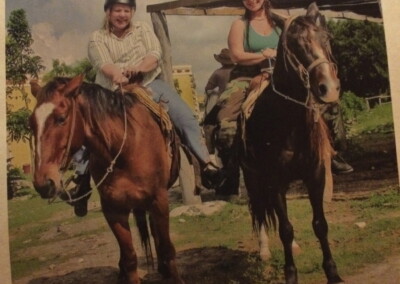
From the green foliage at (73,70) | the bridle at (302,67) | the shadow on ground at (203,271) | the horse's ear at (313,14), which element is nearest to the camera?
the bridle at (302,67)

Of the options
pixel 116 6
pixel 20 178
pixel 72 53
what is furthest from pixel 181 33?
pixel 20 178

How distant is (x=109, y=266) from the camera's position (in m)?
2.66

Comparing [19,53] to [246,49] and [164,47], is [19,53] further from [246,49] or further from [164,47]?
[246,49]

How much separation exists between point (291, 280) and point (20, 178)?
147 cm

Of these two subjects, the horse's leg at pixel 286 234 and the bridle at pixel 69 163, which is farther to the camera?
the horse's leg at pixel 286 234

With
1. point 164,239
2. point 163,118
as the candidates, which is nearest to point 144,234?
point 164,239

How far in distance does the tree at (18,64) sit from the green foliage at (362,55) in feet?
5.39

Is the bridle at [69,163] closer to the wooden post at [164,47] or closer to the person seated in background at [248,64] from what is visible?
the wooden post at [164,47]

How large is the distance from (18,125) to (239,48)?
48.8 inches

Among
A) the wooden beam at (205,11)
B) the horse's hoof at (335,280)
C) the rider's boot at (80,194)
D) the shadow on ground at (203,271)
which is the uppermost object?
the wooden beam at (205,11)

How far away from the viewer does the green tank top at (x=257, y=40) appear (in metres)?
2.76

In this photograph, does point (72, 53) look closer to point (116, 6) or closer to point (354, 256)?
point (116, 6)

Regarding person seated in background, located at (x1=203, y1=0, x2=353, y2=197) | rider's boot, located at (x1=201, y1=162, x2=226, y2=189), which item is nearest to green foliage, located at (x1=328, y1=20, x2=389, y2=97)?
person seated in background, located at (x1=203, y1=0, x2=353, y2=197)

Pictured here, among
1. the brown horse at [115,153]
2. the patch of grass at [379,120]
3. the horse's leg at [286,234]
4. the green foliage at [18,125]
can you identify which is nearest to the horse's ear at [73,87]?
the brown horse at [115,153]
